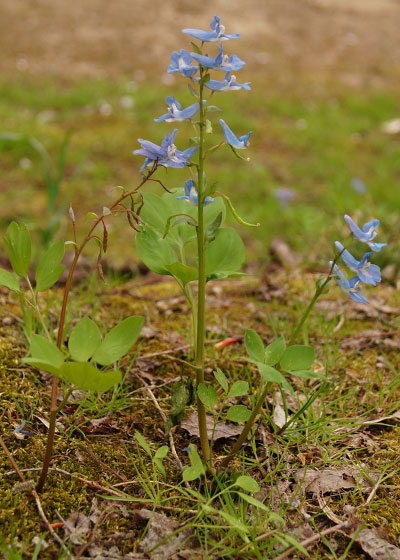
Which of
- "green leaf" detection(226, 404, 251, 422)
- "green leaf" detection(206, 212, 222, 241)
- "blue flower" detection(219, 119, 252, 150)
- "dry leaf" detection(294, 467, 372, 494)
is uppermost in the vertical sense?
"blue flower" detection(219, 119, 252, 150)

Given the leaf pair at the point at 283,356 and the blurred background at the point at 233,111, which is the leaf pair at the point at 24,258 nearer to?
the leaf pair at the point at 283,356

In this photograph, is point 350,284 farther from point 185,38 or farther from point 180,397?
point 185,38

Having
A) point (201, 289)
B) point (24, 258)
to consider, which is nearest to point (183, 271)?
point (201, 289)

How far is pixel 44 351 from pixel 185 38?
9.07m

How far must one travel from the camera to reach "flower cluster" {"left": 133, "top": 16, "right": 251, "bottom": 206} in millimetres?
1287

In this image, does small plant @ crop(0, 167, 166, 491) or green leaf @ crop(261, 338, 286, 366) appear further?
green leaf @ crop(261, 338, 286, 366)

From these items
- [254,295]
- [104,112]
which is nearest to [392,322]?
[254,295]

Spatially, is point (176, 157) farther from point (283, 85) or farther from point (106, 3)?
point (106, 3)

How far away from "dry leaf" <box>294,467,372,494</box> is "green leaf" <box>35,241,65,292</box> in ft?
2.96

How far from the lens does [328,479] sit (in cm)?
165

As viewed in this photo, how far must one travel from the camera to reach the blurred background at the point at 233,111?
473 cm

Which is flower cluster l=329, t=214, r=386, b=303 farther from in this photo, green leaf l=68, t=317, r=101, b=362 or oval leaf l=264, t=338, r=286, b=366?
green leaf l=68, t=317, r=101, b=362

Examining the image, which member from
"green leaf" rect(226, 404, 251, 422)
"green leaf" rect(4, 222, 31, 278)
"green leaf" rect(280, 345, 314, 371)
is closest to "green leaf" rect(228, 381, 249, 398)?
"green leaf" rect(226, 404, 251, 422)

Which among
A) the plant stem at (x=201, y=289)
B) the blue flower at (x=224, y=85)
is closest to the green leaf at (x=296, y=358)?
the plant stem at (x=201, y=289)
